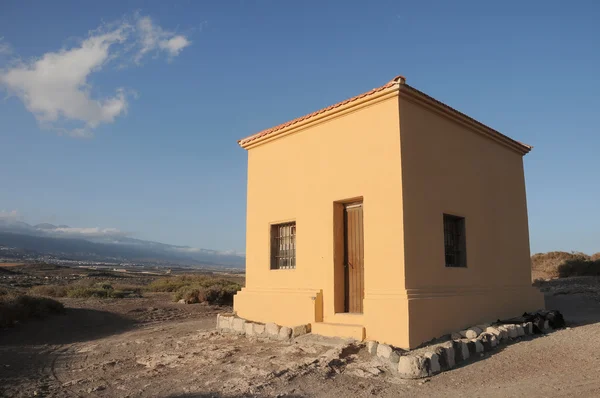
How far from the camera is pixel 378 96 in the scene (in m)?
9.34

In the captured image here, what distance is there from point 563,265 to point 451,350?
25.1m

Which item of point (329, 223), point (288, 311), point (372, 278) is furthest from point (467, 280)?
point (288, 311)

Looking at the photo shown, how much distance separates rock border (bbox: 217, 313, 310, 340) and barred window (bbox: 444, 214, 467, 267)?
329 cm

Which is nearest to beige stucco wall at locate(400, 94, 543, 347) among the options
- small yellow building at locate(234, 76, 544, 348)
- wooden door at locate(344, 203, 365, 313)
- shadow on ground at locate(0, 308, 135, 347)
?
small yellow building at locate(234, 76, 544, 348)

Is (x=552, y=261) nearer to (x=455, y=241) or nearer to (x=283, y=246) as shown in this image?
(x=455, y=241)

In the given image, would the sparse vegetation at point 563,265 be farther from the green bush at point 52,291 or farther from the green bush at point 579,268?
the green bush at point 52,291

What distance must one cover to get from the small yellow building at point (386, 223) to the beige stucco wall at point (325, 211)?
0.03 metres

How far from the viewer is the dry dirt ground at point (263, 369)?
22.4 ft

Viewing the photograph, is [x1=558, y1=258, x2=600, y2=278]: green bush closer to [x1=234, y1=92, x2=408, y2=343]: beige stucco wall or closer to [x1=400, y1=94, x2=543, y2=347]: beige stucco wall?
[x1=400, y1=94, x2=543, y2=347]: beige stucco wall

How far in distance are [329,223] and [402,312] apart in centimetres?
265

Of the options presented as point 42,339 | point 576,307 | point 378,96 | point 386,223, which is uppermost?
point 378,96

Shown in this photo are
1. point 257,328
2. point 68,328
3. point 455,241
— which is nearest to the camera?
point 455,241

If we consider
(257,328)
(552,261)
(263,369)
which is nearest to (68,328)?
(257,328)

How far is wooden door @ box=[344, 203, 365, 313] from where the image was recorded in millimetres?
9766
